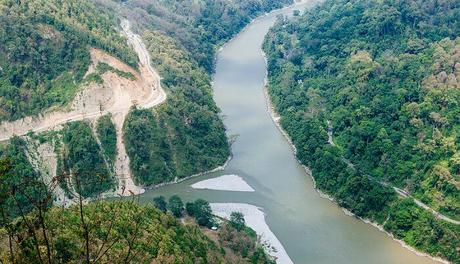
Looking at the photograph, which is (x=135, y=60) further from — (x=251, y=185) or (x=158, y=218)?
(x=158, y=218)

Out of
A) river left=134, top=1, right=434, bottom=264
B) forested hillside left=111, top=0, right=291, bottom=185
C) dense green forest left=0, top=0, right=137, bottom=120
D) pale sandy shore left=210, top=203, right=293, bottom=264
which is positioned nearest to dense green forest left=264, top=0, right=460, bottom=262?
river left=134, top=1, right=434, bottom=264

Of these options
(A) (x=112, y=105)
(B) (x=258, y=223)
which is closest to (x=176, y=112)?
(A) (x=112, y=105)

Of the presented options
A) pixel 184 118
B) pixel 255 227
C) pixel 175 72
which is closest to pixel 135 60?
pixel 175 72

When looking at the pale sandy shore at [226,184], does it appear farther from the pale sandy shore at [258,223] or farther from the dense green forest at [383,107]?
the dense green forest at [383,107]

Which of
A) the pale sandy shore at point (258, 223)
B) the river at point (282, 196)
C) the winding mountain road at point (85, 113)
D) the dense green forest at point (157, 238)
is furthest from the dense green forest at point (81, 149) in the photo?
the dense green forest at point (157, 238)

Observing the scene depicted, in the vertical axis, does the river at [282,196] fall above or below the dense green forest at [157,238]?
below
